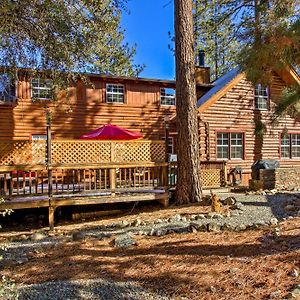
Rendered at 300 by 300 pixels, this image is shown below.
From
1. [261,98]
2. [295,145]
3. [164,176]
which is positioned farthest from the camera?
[295,145]

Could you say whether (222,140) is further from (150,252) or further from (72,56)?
(150,252)

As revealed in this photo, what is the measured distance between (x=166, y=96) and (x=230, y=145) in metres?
3.86

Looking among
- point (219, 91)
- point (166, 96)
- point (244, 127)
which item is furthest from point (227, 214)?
point (244, 127)

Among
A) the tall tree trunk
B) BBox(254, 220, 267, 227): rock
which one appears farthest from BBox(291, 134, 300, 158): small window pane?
BBox(254, 220, 267, 227): rock

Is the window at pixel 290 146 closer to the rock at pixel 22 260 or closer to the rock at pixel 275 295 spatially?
the rock at pixel 22 260

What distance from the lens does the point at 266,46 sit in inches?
217

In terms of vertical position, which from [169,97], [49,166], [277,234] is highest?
[169,97]

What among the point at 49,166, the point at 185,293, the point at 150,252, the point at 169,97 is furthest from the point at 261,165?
the point at 185,293

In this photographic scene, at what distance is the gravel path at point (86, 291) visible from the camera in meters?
3.83

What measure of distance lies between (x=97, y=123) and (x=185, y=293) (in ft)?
41.1

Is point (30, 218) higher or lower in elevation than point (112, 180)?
lower

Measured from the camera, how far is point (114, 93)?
16125 mm

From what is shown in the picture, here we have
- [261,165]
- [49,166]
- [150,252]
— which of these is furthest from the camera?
[261,165]

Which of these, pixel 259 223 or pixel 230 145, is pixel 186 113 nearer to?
pixel 259 223
